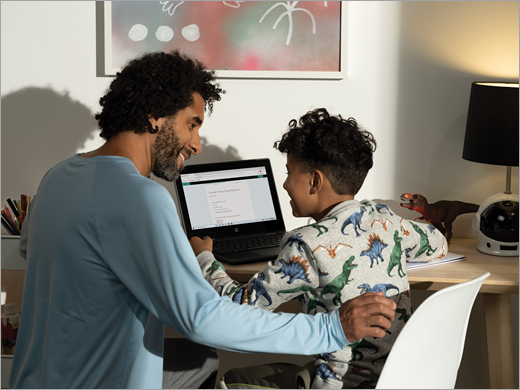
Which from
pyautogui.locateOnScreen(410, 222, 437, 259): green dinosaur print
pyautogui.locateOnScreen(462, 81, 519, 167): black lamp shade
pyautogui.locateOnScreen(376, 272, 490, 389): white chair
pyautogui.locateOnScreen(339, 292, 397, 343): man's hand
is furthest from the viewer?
pyautogui.locateOnScreen(462, 81, 519, 167): black lamp shade

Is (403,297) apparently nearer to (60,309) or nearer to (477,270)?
(477,270)

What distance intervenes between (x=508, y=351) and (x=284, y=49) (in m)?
1.29

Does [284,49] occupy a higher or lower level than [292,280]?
higher

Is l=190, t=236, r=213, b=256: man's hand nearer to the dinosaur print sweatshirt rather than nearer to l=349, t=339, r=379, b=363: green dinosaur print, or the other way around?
the dinosaur print sweatshirt

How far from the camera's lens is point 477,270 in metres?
1.54

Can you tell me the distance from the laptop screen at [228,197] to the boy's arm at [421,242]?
57 cm

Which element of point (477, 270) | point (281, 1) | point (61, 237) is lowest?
point (477, 270)

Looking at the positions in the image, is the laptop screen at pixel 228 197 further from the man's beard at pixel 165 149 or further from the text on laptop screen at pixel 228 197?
the man's beard at pixel 165 149

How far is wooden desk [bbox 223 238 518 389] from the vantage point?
57.2 inches

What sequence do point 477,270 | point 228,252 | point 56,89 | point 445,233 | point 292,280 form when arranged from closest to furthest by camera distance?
1. point 292,280
2. point 477,270
3. point 228,252
4. point 445,233
5. point 56,89

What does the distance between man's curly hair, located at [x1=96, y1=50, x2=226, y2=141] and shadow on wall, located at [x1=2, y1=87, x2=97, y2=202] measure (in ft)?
2.77

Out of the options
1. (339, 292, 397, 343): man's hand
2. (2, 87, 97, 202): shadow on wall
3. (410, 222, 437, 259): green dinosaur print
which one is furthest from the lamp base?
(2, 87, 97, 202): shadow on wall

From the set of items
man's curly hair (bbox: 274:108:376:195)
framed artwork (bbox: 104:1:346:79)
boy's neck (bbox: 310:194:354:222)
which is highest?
framed artwork (bbox: 104:1:346:79)

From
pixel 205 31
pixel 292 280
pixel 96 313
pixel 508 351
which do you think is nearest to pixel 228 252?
pixel 292 280
